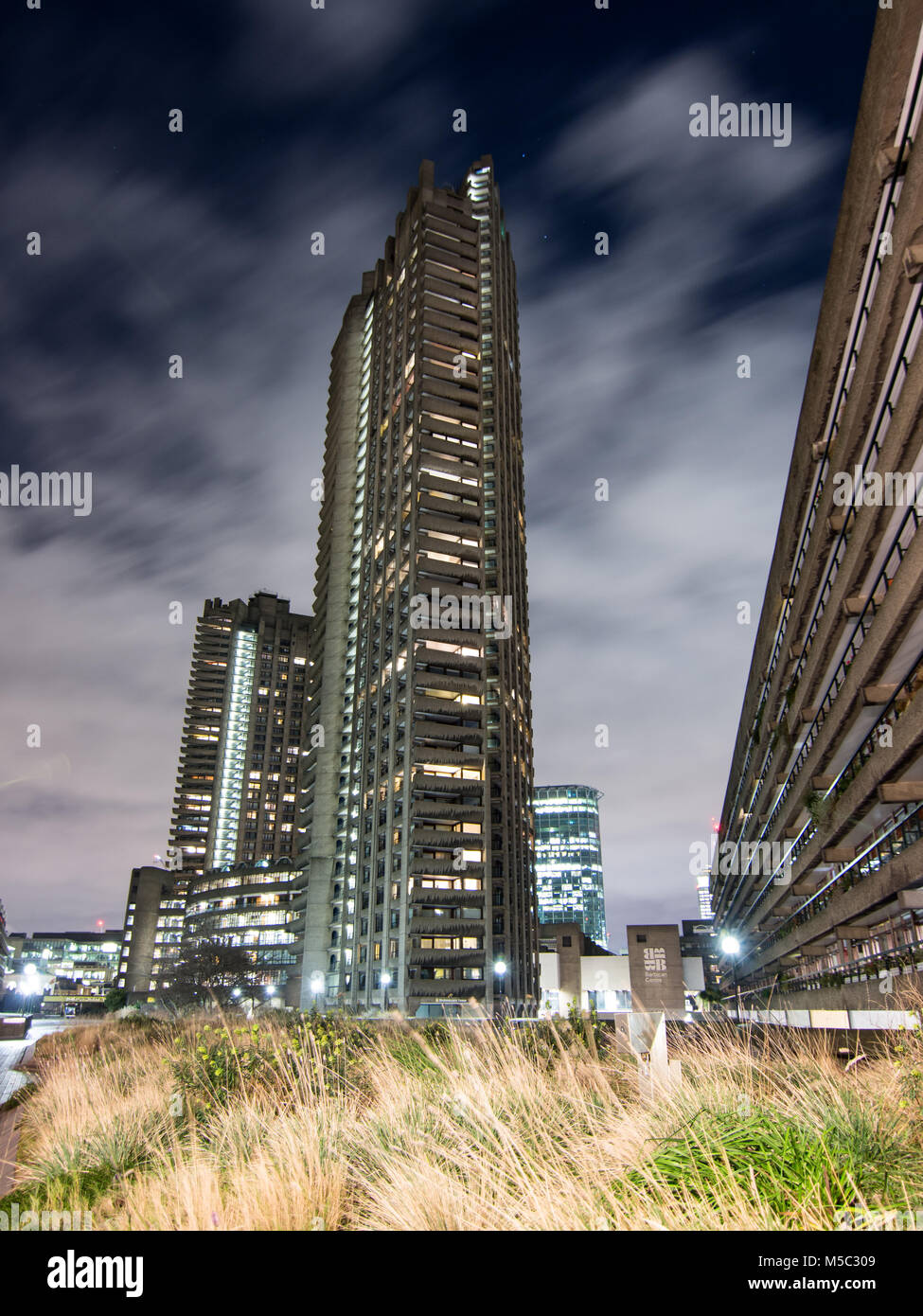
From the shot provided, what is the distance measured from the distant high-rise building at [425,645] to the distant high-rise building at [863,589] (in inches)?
1494

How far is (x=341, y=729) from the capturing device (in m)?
103

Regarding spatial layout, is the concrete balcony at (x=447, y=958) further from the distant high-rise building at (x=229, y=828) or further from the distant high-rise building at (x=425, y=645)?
the distant high-rise building at (x=229, y=828)

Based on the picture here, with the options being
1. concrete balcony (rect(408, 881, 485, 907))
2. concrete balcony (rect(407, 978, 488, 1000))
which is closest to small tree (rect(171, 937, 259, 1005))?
concrete balcony (rect(407, 978, 488, 1000))

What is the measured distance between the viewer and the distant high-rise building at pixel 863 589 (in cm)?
2050

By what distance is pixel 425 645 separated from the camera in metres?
86.8

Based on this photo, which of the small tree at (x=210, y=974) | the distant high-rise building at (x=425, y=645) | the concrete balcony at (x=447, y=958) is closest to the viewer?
the concrete balcony at (x=447, y=958)

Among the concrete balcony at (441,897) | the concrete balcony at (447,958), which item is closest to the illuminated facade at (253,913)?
the concrete balcony at (441,897)

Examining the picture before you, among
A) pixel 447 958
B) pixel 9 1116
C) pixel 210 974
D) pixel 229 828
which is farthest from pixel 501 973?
pixel 229 828

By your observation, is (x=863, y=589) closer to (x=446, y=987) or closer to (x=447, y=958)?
(x=446, y=987)

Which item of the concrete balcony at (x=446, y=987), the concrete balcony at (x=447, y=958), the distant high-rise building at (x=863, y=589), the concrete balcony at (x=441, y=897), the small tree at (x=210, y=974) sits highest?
the distant high-rise building at (x=863, y=589)

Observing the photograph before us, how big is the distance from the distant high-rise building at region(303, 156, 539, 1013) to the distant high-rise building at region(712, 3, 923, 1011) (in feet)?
124
